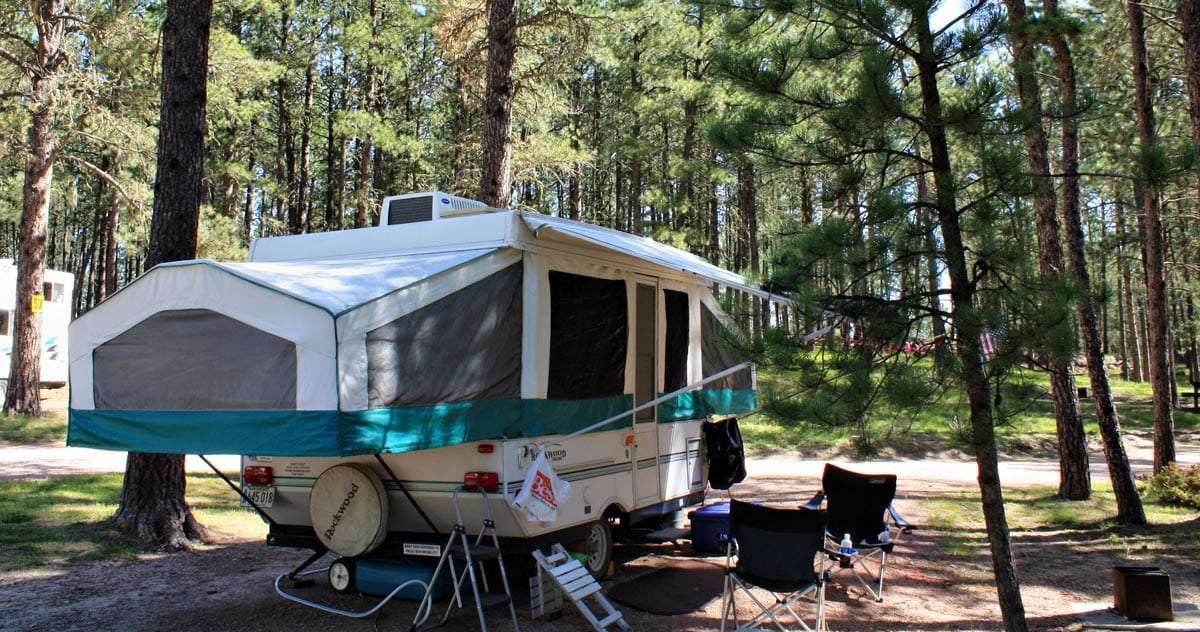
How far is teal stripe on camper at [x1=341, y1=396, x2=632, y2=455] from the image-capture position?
4277mm

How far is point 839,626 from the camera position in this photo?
18.2 ft

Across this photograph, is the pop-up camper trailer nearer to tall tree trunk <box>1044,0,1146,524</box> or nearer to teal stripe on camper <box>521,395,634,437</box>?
teal stripe on camper <box>521,395,634,437</box>

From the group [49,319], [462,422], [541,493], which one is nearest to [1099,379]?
[541,493]

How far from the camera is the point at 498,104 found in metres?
9.99

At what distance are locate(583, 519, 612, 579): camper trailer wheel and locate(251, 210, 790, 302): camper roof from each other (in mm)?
1932

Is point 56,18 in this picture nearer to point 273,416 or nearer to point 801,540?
point 273,416

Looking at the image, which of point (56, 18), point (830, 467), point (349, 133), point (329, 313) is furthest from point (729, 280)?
point (349, 133)

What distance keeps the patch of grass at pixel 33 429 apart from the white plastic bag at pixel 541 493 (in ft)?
43.7

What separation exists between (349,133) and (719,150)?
17.7m

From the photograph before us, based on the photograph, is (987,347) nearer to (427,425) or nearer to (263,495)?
(427,425)

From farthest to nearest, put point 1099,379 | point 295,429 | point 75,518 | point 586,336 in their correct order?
1. point 1099,379
2. point 75,518
3. point 586,336
4. point 295,429

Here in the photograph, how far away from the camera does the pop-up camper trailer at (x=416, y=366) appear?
14.2 ft

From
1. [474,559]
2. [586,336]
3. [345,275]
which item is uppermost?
[345,275]

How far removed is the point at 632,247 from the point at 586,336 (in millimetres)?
713
